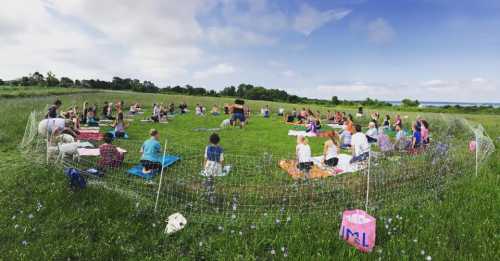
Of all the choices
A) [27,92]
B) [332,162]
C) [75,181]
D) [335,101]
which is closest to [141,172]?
[75,181]

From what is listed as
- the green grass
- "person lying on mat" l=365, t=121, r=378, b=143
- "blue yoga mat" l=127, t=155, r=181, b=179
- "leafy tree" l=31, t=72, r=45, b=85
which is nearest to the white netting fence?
"blue yoga mat" l=127, t=155, r=181, b=179

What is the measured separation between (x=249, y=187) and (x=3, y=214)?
15.8ft

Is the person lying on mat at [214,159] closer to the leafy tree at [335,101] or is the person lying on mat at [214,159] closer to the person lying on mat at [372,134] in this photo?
the person lying on mat at [372,134]

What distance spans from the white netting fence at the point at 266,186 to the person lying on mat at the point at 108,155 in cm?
23

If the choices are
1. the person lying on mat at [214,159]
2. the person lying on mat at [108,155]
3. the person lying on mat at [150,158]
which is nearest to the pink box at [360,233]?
the person lying on mat at [214,159]

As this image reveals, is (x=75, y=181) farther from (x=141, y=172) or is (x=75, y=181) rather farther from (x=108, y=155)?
(x=108, y=155)

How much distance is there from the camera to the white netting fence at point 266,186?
550 cm

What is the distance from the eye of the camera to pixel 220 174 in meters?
7.32

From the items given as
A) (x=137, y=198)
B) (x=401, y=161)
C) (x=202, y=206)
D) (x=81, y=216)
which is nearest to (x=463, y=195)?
(x=401, y=161)

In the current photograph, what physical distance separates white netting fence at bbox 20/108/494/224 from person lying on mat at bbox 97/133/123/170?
0.23 meters

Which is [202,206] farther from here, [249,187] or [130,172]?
[130,172]

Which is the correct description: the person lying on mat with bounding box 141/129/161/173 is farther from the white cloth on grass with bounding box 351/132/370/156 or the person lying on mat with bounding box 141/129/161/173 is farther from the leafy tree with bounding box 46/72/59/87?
the leafy tree with bounding box 46/72/59/87

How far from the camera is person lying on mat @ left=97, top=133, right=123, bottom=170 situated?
8062mm

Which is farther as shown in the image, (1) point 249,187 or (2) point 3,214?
(1) point 249,187
